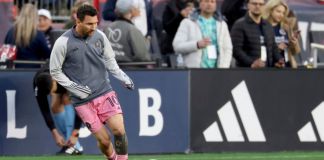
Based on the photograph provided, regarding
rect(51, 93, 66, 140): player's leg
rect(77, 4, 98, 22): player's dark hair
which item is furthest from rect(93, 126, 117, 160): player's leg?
rect(51, 93, 66, 140): player's leg

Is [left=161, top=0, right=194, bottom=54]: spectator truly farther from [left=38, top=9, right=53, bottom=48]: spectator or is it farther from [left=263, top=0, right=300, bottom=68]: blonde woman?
[left=38, top=9, right=53, bottom=48]: spectator

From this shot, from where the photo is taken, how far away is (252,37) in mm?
16969

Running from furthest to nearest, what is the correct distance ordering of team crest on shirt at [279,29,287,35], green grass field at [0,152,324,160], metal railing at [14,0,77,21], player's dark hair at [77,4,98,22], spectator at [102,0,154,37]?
metal railing at [14,0,77,21]
team crest on shirt at [279,29,287,35]
spectator at [102,0,154,37]
green grass field at [0,152,324,160]
player's dark hair at [77,4,98,22]

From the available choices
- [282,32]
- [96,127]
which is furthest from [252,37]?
[96,127]

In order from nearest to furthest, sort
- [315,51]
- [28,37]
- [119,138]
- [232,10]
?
[119,138]
[28,37]
[232,10]
[315,51]

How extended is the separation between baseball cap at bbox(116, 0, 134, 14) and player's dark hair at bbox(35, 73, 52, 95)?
4.69 feet

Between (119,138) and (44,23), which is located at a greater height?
(119,138)

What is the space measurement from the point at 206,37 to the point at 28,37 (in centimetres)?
259

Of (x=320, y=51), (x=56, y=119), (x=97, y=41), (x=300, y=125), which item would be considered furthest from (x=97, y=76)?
(x=320, y=51)

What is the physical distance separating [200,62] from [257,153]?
160cm

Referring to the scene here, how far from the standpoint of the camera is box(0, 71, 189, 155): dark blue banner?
16047 millimetres

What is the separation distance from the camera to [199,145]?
1628cm

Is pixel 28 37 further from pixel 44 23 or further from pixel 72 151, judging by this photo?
pixel 72 151

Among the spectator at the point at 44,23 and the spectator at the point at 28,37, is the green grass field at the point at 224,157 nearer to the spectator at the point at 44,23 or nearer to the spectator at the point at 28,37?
the spectator at the point at 28,37
